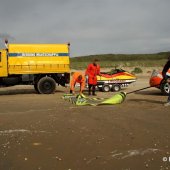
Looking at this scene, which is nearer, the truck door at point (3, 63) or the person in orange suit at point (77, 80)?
the person in orange suit at point (77, 80)

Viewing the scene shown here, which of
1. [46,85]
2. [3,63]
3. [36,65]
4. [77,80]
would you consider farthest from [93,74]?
[3,63]

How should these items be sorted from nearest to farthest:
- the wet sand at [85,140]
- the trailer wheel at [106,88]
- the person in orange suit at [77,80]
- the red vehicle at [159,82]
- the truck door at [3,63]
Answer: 1. the wet sand at [85,140]
2. the red vehicle at [159,82]
3. the person in orange suit at [77,80]
4. the truck door at [3,63]
5. the trailer wheel at [106,88]

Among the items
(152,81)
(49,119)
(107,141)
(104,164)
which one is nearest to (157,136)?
(107,141)

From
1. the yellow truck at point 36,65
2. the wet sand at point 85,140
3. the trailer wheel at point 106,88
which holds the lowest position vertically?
the wet sand at point 85,140

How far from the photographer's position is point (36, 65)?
61.6 feet

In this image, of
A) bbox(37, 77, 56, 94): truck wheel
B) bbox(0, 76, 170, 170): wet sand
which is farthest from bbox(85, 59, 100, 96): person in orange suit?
bbox(0, 76, 170, 170): wet sand

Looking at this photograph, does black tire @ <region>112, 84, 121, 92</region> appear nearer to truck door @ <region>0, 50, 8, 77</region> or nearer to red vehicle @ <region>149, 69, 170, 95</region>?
red vehicle @ <region>149, 69, 170, 95</region>

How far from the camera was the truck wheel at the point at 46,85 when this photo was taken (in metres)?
19.1

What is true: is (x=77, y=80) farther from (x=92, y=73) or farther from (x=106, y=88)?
(x=106, y=88)

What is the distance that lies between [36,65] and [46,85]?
1165 millimetres

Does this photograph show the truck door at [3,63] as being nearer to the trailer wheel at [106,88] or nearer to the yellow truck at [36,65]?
the yellow truck at [36,65]

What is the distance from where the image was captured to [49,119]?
973 centimetres

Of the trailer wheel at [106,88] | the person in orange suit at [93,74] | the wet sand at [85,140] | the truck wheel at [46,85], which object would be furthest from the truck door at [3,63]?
the wet sand at [85,140]

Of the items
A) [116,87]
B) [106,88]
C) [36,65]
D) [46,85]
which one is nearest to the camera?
[36,65]
